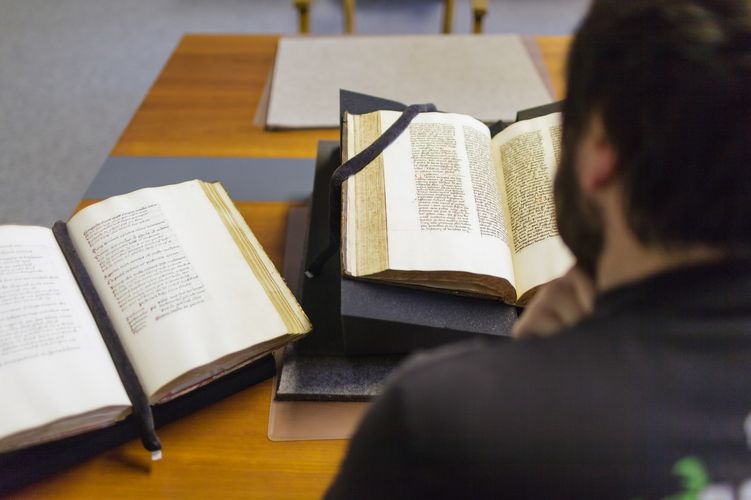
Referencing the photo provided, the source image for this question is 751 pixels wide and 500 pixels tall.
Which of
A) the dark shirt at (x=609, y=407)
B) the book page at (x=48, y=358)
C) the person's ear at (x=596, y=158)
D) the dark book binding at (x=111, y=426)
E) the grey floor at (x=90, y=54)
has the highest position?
the person's ear at (x=596, y=158)

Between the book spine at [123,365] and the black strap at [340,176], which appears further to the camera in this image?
the black strap at [340,176]

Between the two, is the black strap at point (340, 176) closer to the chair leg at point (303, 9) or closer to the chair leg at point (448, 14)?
the chair leg at point (303, 9)

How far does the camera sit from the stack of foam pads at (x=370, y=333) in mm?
553

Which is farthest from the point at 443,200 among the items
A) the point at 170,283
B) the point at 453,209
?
the point at 170,283

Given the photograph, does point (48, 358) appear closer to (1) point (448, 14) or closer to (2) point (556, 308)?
(2) point (556, 308)

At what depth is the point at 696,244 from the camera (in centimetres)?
31

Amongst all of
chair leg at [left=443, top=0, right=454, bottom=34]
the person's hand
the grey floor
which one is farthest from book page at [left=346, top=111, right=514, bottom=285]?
the grey floor

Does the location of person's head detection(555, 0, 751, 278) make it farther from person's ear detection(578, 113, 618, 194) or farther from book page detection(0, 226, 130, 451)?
book page detection(0, 226, 130, 451)

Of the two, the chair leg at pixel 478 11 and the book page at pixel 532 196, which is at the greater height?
the book page at pixel 532 196

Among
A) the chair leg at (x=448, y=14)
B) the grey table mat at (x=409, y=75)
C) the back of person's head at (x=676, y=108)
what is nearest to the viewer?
the back of person's head at (x=676, y=108)

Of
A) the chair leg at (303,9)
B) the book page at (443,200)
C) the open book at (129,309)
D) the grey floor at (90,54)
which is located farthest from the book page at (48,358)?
Result: the grey floor at (90,54)

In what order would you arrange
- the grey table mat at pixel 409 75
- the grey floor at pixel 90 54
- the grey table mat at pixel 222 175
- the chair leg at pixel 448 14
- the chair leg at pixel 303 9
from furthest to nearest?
the grey floor at pixel 90 54 → the chair leg at pixel 448 14 → the chair leg at pixel 303 9 → the grey table mat at pixel 409 75 → the grey table mat at pixel 222 175

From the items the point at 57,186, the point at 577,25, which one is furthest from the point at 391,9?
the point at 577,25

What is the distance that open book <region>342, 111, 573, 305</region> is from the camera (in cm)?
57
